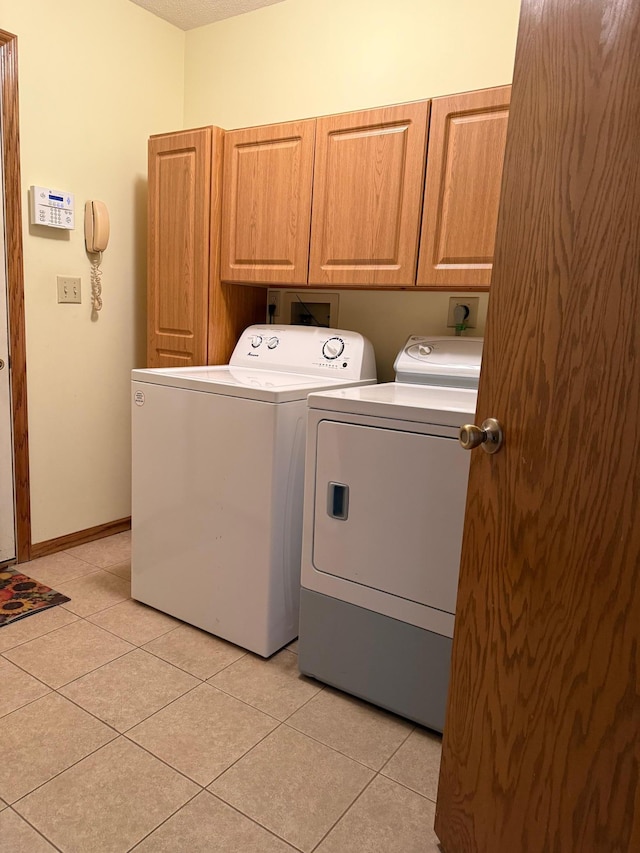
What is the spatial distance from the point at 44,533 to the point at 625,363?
98.6 inches

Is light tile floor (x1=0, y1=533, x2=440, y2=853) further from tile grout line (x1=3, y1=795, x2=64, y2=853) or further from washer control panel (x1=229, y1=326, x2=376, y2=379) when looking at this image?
washer control panel (x1=229, y1=326, x2=376, y2=379)

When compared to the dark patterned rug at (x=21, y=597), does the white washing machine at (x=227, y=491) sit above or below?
above

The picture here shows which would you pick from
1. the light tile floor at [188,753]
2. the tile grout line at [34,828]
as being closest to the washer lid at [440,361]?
the light tile floor at [188,753]

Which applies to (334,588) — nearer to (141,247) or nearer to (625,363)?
(625,363)

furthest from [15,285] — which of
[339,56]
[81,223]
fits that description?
[339,56]

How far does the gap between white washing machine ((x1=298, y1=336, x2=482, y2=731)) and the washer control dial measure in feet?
1.63

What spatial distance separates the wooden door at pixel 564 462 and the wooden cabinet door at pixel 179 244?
5.41 feet

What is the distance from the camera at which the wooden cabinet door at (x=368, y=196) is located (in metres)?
1.93

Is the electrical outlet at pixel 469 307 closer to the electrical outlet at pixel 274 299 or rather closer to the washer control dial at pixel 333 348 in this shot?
the washer control dial at pixel 333 348

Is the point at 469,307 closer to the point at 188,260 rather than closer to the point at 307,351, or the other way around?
the point at 307,351

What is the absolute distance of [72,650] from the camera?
1.89 meters

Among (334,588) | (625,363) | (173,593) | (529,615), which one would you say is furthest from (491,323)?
(173,593)

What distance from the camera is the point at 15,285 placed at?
229 centimetres

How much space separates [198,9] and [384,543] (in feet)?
8.36
